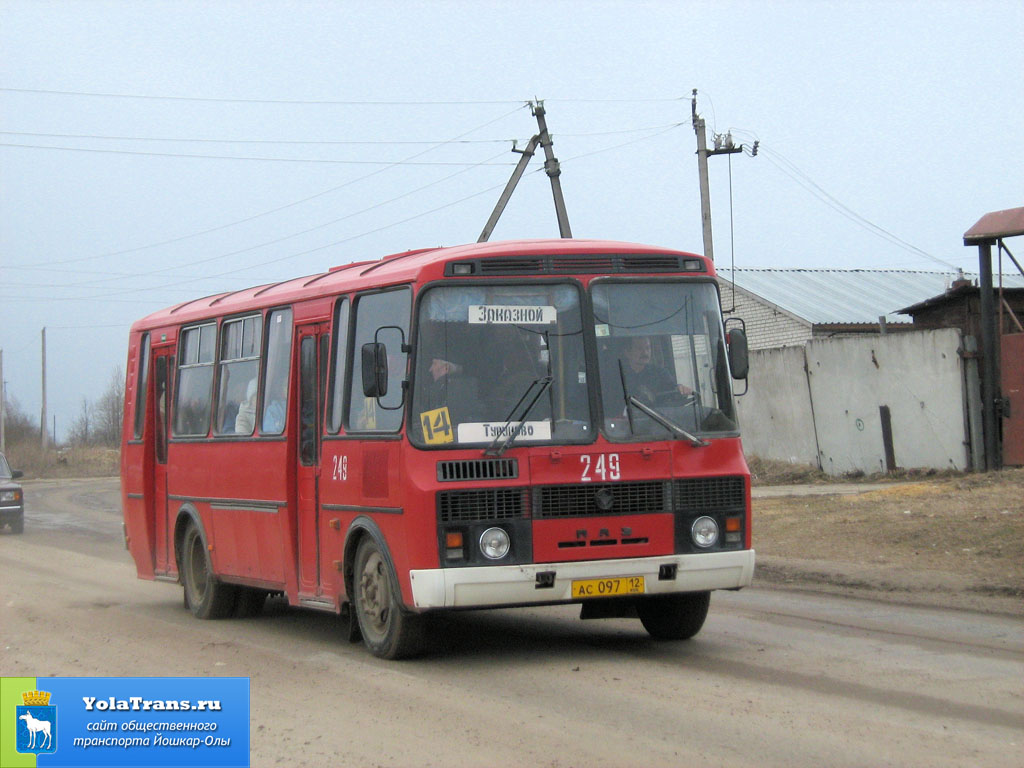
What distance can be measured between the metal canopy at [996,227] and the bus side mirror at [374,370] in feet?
46.8

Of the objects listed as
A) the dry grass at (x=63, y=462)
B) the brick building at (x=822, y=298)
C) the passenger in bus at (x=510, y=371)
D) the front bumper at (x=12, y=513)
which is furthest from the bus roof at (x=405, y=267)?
the dry grass at (x=63, y=462)

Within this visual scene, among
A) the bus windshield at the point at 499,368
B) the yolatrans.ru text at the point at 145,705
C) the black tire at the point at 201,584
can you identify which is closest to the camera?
the yolatrans.ru text at the point at 145,705

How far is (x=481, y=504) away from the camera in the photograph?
27.9 feet

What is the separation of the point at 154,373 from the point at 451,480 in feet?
21.7

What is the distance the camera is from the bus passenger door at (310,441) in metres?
10.4

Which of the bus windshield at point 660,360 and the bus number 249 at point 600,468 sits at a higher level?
the bus windshield at point 660,360

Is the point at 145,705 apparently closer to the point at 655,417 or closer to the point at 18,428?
the point at 655,417

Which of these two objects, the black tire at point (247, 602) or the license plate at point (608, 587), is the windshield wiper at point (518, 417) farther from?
the black tire at point (247, 602)

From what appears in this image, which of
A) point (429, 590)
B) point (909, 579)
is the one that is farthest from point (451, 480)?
point (909, 579)

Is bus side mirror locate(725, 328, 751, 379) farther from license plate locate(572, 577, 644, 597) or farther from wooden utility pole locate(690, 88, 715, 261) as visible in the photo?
wooden utility pole locate(690, 88, 715, 261)

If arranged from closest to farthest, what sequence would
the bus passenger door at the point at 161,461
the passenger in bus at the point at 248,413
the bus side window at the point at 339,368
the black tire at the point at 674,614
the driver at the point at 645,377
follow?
the driver at the point at 645,377
the black tire at the point at 674,614
the bus side window at the point at 339,368
the passenger in bus at the point at 248,413
the bus passenger door at the point at 161,461

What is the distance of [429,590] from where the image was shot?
843 cm

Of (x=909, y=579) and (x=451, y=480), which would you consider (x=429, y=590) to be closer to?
(x=451, y=480)

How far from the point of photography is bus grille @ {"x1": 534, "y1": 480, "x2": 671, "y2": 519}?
8.59m
